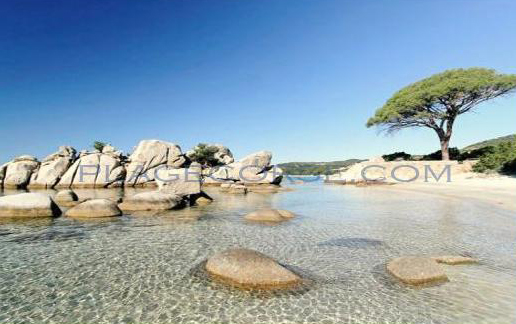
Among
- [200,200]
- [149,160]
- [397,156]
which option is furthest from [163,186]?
[397,156]

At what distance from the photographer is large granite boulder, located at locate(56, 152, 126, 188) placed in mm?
46125

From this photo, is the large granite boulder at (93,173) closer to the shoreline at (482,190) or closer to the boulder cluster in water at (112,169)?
the boulder cluster in water at (112,169)

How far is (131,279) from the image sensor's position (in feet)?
24.2

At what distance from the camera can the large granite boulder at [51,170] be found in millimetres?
45644

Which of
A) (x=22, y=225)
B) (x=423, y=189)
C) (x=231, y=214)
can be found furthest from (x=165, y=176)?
(x=423, y=189)

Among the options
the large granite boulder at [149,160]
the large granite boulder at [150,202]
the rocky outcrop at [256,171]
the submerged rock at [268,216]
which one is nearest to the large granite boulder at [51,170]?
the large granite boulder at [149,160]

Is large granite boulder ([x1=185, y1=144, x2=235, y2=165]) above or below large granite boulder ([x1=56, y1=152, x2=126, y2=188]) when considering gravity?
above

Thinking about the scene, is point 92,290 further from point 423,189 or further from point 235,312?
point 423,189

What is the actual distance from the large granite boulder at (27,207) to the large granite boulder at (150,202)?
A: 3.83 m

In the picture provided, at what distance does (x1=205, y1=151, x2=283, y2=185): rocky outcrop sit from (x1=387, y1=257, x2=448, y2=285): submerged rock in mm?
37841

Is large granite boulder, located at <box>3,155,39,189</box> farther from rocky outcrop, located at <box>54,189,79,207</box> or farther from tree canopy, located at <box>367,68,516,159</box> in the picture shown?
tree canopy, located at <box>367,68,516,159</box>

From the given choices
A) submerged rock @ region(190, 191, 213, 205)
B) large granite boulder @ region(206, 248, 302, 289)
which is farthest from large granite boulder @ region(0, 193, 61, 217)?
large granite boulder @ region(206, 248, 302, 289)

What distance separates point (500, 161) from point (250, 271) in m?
38.2

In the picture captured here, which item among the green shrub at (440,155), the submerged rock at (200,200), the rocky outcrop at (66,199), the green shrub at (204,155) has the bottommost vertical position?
the submerged rock at (200,200)
